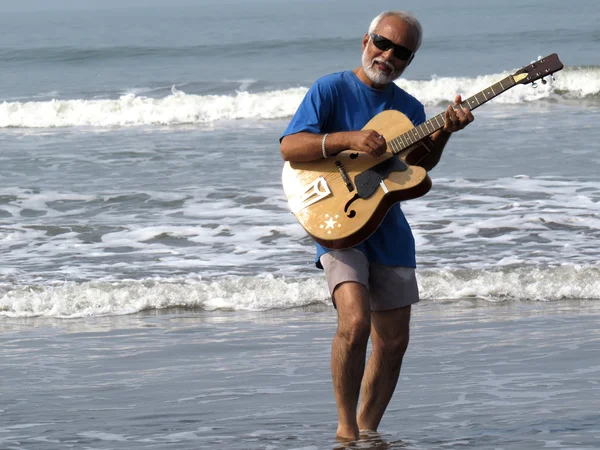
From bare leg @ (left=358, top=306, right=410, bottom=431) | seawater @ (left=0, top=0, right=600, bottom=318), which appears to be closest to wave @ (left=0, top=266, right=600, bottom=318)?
seawater @ (left=0, top=0, right=600, bottom=318)

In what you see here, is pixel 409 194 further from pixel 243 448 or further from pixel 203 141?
pixel 203 141

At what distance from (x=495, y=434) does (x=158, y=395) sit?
5.51 ft

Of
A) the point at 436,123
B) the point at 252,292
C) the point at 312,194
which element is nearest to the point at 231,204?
the point at 252,292

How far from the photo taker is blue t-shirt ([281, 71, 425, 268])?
419cm

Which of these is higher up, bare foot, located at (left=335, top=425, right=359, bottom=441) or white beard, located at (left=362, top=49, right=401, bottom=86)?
white beard, located at (left=362, top=49, right=401, bottom=86)

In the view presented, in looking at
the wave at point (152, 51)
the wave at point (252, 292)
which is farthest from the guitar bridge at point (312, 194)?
the wave at point (152, 51)

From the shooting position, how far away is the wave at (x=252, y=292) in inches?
301

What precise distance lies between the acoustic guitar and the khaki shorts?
0.18ft

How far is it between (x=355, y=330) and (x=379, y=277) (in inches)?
11.6

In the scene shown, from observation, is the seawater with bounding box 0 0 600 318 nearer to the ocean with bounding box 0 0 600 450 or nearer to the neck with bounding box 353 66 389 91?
the ocean with bounding box 0 0 600 450

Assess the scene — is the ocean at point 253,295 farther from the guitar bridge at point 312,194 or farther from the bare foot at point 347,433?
the guitar bridge at point 312,194

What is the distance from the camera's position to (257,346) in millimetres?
6324

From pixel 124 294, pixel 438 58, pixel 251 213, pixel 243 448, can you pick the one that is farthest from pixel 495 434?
pixel 438 58

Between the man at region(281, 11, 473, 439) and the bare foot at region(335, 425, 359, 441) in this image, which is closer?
the man at region(281, 11, 473, 439)
